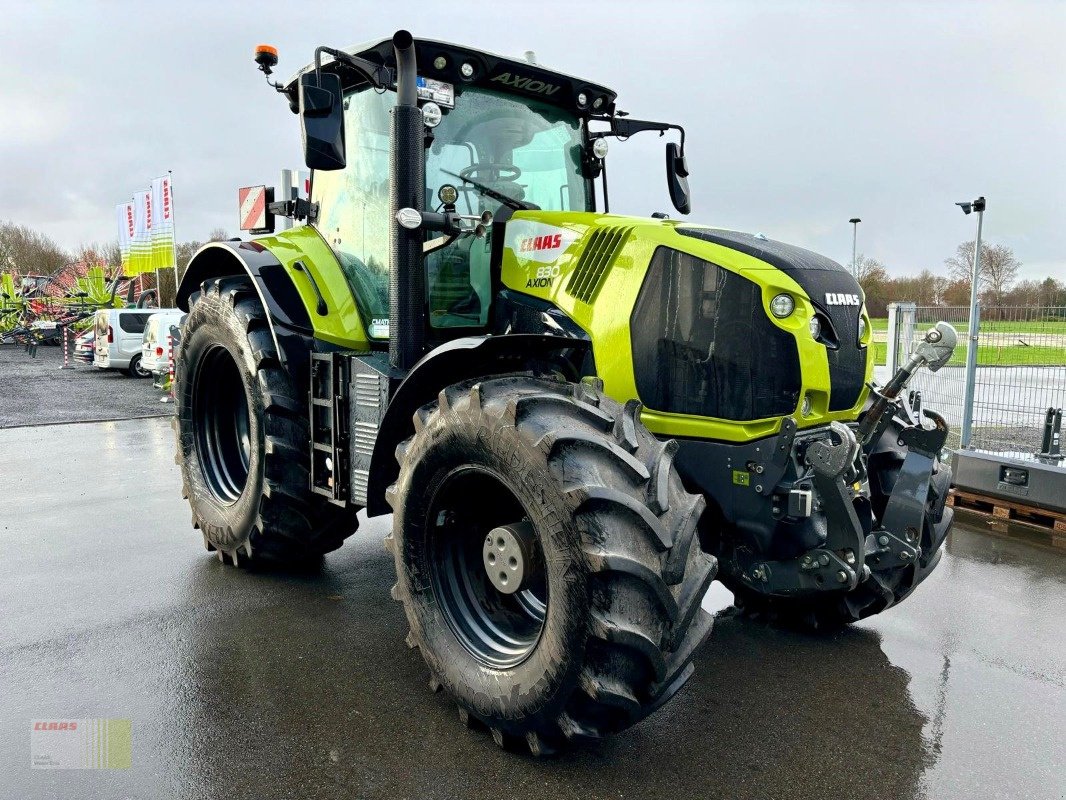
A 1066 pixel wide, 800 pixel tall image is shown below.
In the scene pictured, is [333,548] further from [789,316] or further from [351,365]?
[789,316]

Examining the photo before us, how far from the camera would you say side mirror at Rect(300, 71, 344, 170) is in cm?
340

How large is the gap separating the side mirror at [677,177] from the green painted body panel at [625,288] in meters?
1.25

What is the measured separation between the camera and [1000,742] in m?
3.08

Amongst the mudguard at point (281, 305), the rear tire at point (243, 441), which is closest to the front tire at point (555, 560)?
the rear tire at point (243, 441)

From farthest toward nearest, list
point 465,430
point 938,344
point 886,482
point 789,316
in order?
point 886,482 → point 938,344 → point 789,316 → point 465,430

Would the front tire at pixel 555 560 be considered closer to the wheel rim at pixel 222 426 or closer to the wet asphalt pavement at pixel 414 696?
the wet asphalt pavement at pixel 414 696

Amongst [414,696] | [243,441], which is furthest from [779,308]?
[243,441]

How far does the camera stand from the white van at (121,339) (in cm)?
1947

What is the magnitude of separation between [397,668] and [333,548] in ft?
4.52

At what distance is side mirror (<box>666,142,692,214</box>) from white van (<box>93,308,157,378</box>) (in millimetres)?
17625

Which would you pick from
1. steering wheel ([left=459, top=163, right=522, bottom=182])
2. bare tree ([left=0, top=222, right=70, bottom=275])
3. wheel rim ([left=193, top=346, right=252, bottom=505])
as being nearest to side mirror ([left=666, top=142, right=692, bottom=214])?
steering wheel ([left=459, top=163, right=522, bottom=182])

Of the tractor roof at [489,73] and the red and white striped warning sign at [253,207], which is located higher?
the tractor roof at [489,73]

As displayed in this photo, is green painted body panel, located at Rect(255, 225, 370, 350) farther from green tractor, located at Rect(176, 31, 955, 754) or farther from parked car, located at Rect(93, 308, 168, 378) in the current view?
parked car, located at Rect(93, 308, 168, 378)

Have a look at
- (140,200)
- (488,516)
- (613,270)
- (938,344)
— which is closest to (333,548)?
(488,516)
